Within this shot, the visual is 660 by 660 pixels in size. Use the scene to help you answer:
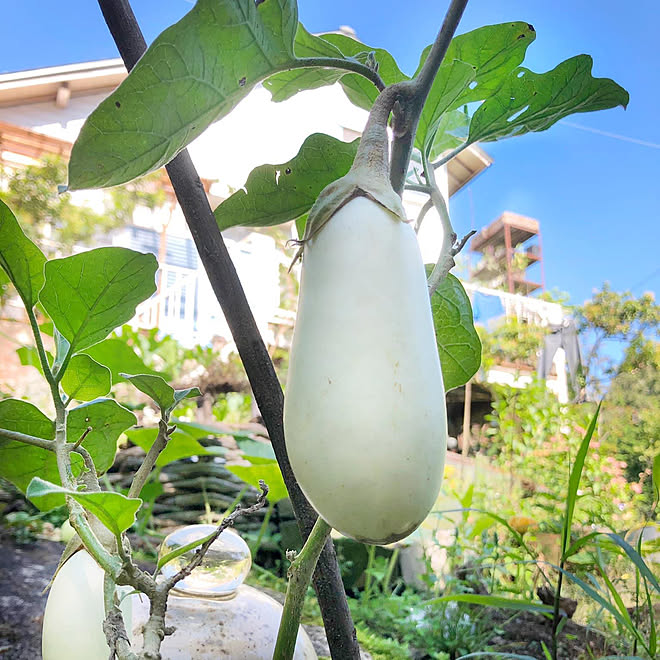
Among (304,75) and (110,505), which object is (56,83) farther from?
(110,505)

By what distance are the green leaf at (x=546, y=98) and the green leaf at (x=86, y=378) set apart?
7.2 inches

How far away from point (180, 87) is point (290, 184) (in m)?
0.09

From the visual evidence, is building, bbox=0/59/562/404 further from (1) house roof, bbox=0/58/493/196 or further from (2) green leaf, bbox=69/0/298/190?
(2) green leaf, bbox=69/0/298/190

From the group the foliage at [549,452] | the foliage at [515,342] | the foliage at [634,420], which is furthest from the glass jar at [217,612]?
the foliage at [515,342]

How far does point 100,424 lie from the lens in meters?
0.26

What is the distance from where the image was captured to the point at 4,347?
2461mm

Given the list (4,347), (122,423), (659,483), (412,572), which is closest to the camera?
(122,423)

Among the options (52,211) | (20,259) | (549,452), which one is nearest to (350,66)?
(20,259)

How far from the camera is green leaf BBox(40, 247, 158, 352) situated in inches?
8.4

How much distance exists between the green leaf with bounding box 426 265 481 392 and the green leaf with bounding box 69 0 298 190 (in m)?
0.12

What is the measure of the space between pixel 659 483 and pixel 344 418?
1.67ft

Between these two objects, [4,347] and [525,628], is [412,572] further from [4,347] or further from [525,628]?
[4,347]

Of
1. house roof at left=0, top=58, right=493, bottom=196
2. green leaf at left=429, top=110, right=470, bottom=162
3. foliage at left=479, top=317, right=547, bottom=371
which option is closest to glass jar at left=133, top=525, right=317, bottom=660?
green leaf at left=429, top=110, right=470, bottom=162

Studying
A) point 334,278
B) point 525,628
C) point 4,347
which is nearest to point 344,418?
point 334,278
